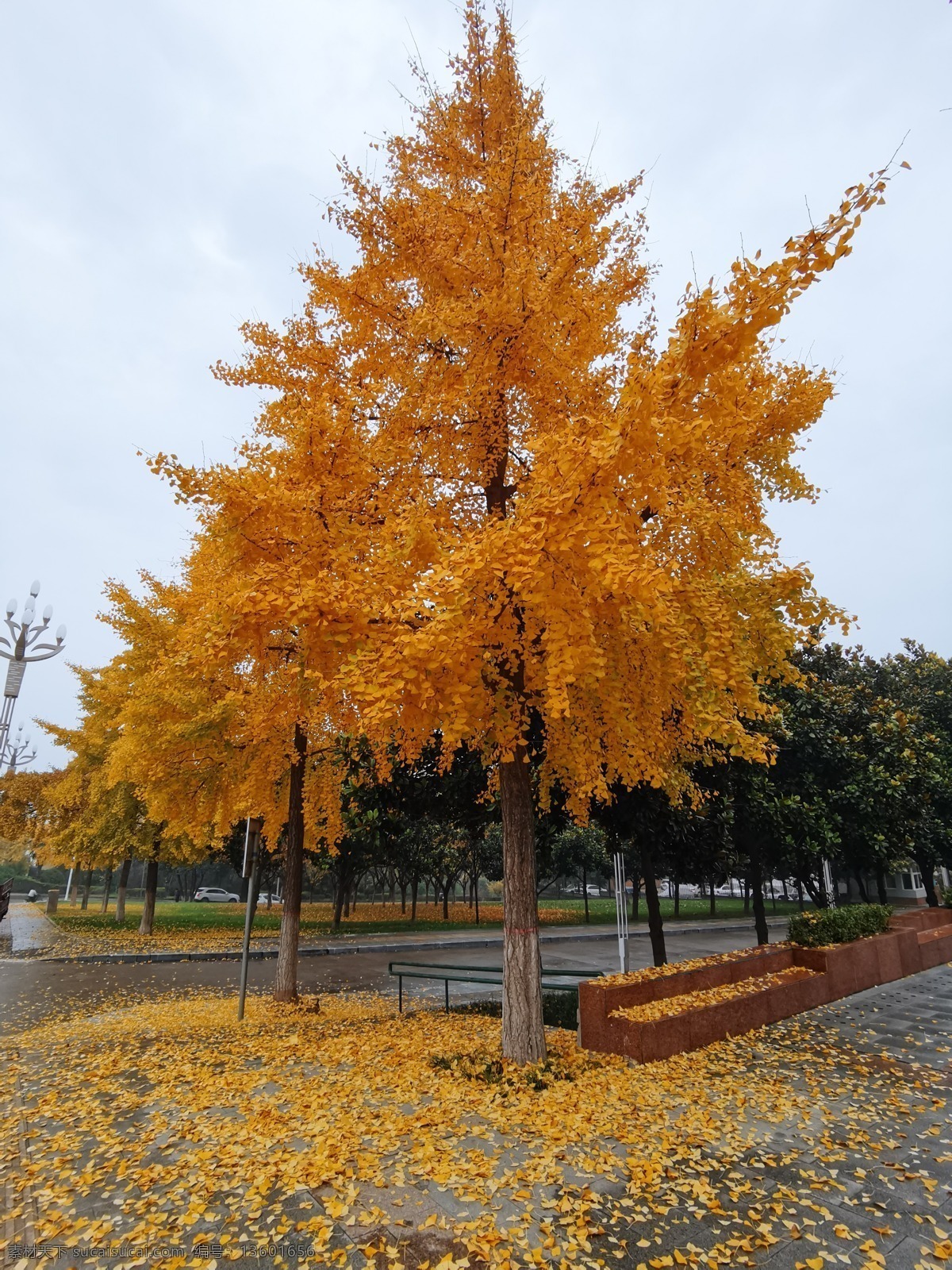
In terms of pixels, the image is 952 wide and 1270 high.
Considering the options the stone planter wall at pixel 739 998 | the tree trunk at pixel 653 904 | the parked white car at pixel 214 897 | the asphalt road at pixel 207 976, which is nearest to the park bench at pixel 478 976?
the stone planter wall at pixel 739 998

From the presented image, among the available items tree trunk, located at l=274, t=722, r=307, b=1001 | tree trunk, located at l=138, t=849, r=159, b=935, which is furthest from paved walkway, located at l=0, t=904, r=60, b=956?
tree trunk, located at l=274, t=722, r=307, b=1001

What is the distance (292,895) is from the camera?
9.20 meters

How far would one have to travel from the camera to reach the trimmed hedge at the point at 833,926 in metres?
9.34

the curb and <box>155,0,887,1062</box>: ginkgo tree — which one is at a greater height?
<box>155,0,887,1062</box>: ginkgo tree

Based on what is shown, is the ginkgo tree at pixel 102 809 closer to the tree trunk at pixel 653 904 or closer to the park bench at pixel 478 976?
the park bench at pixel 478 976

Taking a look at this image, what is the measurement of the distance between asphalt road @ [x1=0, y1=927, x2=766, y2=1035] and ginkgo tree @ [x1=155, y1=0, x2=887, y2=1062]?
7.34 metres

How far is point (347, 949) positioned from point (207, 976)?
4842 millimetres

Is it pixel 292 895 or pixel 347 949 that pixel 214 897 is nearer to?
pixel 347 949

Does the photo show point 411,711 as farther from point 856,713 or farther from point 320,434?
point 856,713

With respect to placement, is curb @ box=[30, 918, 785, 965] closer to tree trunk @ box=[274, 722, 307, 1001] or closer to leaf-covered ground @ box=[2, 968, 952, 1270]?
tree trunk @ box=[274, 722, 307, 1001]

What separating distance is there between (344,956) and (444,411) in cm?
1522

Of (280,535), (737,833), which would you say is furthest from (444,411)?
(737,833)

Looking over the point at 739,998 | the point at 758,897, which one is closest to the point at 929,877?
the point at 758,897

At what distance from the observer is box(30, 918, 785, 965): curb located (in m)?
15.0
